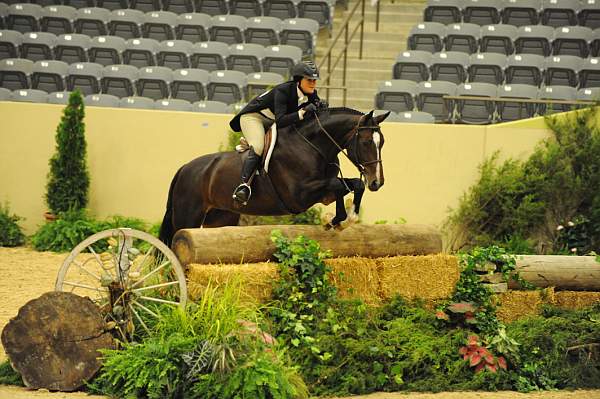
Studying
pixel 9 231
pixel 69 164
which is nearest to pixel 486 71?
pixel 69 164

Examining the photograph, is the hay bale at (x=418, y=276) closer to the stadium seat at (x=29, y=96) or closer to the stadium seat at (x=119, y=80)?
the stadium seat at (x=119, y=80)

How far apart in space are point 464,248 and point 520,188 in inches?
44.8

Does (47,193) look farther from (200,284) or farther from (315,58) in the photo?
(200,284)

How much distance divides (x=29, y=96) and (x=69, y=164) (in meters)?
2.20

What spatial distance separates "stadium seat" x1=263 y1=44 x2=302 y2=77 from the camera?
613 inches

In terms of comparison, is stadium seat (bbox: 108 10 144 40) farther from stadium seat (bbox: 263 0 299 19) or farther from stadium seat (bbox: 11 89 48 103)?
stadium seat (bbox: 11 89 48 103)

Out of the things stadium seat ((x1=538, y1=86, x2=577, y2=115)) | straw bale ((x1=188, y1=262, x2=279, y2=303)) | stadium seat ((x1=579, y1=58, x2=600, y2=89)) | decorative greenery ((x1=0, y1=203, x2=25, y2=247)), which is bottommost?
decorative greenery ((x1=0, y1=203, x2=25, y2=247))

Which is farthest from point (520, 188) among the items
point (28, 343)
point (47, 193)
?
point (28, 343)

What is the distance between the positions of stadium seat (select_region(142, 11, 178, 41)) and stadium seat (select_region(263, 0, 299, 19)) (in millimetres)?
1802

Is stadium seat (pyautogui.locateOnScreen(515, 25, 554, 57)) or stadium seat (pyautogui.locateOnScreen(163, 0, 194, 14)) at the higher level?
stadium seat (pyautogui.locateOnScreen(163, 0, 194, 14))

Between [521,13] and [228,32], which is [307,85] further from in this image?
[521,13]

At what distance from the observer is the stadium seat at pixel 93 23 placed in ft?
57.7

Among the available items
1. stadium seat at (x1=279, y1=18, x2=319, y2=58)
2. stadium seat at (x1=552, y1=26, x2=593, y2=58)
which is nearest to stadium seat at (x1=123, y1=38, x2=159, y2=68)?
stadium seat at (x1=279, y1=18, x2=319, y2=58)

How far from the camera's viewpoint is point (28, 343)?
264 inches
